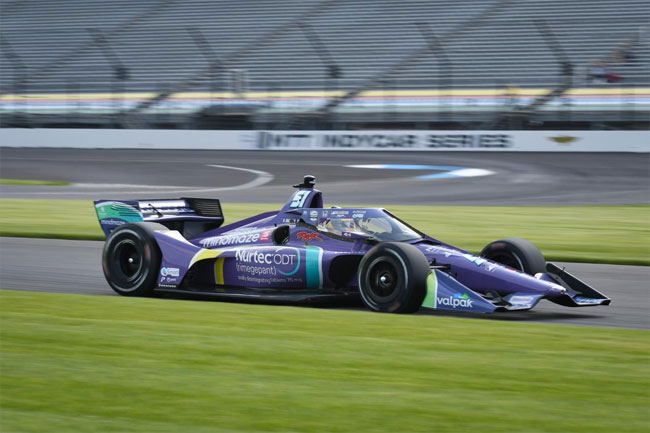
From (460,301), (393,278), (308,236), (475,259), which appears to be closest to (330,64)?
(308,236)

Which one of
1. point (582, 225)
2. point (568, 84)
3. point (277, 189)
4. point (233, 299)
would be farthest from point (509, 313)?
point (568, 84)

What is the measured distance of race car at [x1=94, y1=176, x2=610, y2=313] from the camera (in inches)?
297

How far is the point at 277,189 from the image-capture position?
69.5 feet

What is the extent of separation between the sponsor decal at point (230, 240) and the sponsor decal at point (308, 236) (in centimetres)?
44

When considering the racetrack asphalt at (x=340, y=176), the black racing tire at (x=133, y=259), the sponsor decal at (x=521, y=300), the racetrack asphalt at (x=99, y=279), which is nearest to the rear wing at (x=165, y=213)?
the black racing tire at (x=133, y=259)

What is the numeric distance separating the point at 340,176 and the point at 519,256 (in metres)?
14.9

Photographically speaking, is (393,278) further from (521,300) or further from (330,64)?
(330,64)

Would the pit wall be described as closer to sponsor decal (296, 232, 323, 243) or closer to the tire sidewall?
sponsor decal (296, 232, 323, 243)

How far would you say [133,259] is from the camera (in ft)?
30.2

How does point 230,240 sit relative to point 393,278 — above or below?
above

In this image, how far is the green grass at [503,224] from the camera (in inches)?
492

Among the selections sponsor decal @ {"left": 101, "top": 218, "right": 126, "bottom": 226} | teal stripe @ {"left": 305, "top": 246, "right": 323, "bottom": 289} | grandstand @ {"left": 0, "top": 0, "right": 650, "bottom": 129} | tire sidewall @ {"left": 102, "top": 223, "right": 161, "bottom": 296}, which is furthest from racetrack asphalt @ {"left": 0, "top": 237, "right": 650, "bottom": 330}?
grandstand @ {"left": 0, "top": 0, "right": 650, "bottom": 129}

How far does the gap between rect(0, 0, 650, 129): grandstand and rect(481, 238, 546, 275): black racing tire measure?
19.2m

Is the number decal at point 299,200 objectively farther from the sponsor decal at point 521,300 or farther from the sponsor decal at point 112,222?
the sponsor decal at point 521,300
